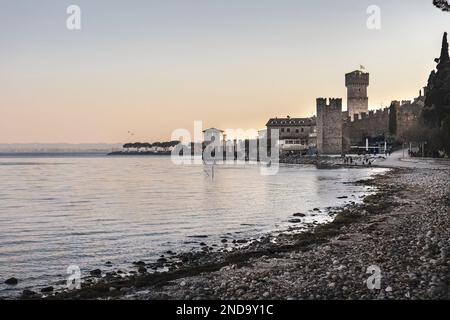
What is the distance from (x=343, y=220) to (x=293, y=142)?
94918mm

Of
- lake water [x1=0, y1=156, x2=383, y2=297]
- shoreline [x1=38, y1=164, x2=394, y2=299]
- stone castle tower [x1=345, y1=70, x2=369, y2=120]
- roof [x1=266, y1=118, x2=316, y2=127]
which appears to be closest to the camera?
shoreline [x1=38, y1=164, x2=394, y2=299]

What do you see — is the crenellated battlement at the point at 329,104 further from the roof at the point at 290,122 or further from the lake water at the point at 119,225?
the lake water at the point at 119,225

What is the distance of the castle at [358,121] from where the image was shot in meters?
74.7

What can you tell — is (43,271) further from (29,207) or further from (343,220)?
(29,207)

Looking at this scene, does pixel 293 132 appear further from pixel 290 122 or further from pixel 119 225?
pixel 119 225

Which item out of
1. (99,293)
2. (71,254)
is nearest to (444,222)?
(99,293)

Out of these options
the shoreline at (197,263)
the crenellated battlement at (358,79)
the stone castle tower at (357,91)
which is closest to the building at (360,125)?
the stone castle tower at (357,91)

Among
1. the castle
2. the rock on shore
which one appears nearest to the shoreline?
the rock on shore

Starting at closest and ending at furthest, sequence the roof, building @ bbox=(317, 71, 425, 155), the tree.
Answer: the tree
building @ bbox=(317, 71, 425, 155)
the roof

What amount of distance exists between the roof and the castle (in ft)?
28.5

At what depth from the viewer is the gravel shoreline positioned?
7102 mm

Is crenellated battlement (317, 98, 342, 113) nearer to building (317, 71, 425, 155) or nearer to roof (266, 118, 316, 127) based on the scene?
building (317, 71, 425, 155)
